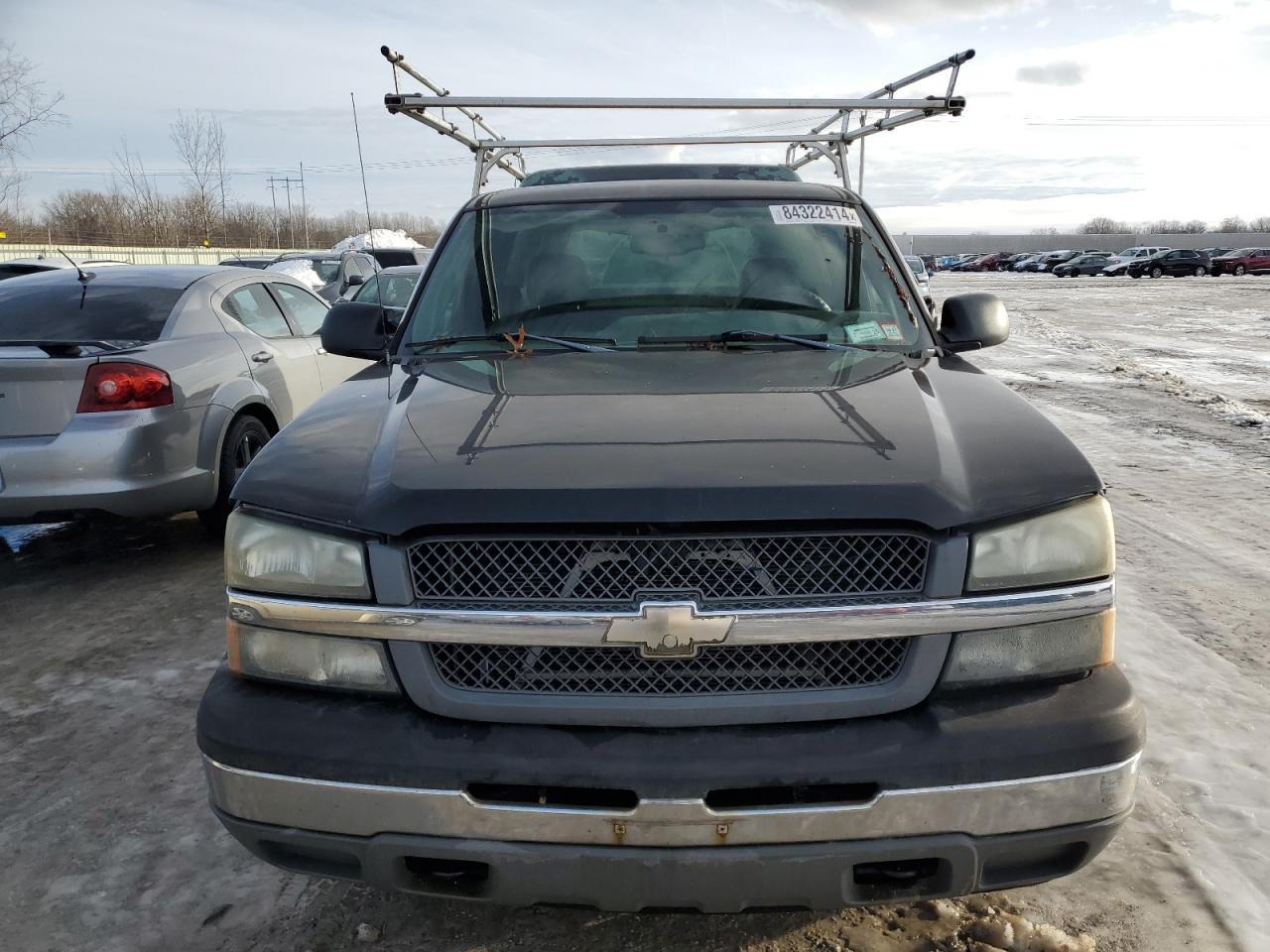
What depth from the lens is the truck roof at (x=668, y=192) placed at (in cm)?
371

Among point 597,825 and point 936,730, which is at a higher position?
point 936,730

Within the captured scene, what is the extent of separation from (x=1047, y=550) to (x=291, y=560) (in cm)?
159

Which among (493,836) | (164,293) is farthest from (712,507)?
(164,293)

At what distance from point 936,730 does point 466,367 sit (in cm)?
169

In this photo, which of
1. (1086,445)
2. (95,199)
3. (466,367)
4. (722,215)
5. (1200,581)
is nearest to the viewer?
(466,367)

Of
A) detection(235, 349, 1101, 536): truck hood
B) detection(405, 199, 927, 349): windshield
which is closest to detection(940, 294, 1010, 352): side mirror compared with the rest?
detection(405, 199, 927, 349): windshield

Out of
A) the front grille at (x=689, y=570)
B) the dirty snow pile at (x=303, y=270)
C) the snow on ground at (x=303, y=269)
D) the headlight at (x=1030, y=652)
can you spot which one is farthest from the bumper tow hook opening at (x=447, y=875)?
the dirty snow pile at (x=303, y=270)

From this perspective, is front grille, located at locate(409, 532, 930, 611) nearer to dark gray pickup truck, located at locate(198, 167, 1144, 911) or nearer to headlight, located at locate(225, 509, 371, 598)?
dark gray pickup truck, located at locate(198, 167, 1144, 911)

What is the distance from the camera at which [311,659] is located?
7.00 feet

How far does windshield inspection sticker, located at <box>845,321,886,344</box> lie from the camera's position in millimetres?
3195

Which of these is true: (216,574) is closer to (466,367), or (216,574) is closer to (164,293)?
(164,293)

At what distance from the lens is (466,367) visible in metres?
2.98

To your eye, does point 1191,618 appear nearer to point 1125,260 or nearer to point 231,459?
point 231,459

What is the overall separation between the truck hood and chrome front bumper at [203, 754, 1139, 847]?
521mm
